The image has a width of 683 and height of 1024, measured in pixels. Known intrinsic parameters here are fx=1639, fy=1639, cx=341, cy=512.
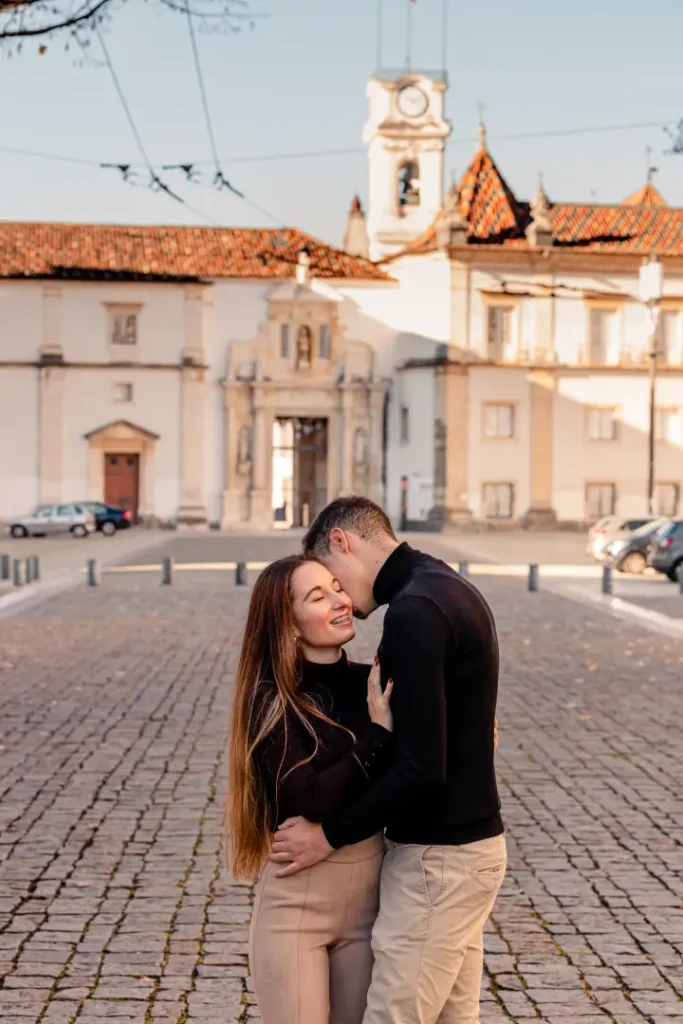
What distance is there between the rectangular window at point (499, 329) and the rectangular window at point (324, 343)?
6590mm

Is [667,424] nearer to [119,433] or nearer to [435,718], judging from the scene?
[119,433]

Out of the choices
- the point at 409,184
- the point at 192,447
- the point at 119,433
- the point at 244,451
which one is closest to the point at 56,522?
the point at 119,433

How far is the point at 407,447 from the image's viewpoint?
6512 cm

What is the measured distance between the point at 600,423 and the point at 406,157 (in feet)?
50.6

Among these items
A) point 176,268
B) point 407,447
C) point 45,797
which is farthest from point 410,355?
point 45,797

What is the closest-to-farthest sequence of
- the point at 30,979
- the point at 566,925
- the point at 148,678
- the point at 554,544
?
the point at 30,979
the point at 566,925
the point at 148,678
the point at 554,544

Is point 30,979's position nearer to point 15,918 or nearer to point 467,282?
point 15,918

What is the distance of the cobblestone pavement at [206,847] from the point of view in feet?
18.9

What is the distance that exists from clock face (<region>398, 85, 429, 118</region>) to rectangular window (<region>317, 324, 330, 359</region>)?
1168 centimetres

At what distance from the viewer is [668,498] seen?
2562 inches

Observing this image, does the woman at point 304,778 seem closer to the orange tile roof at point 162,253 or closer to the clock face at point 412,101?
the orange tile roof at point 162,253

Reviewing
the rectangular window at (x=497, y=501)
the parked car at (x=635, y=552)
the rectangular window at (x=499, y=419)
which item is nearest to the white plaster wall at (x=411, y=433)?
the rectangular window at (x=499, y=419)

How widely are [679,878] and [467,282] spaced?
5773 cm

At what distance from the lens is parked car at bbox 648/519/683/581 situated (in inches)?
1334
